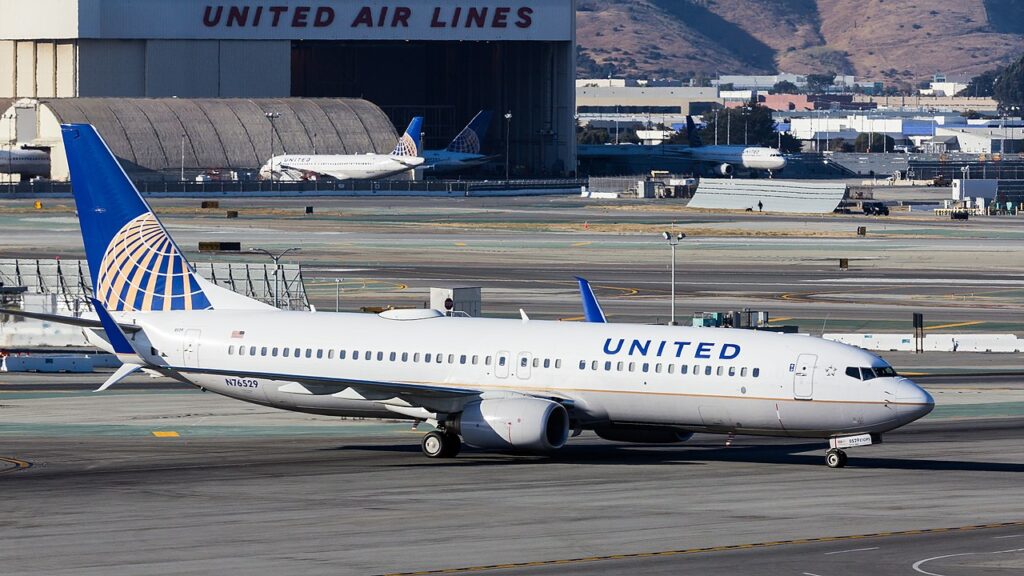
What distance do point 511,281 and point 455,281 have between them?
3632 millimetres

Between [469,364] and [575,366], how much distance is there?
9.99 feet

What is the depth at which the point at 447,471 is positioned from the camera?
1831 inches

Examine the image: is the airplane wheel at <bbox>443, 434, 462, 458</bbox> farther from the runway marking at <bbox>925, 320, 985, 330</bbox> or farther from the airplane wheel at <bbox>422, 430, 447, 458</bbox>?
the runway marking at <bbox>925, 320, 985, 330</bbox>

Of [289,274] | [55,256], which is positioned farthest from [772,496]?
[55,256]

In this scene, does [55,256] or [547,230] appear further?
[547,230]

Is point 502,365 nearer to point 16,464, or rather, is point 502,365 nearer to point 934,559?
point 16,464

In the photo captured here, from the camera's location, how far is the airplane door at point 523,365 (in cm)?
4800

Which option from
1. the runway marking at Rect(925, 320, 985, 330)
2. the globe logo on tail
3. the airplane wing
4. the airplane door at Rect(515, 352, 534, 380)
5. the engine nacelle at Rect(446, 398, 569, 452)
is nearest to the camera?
the engine nacelle at Rect(446, 398, 569, 452)

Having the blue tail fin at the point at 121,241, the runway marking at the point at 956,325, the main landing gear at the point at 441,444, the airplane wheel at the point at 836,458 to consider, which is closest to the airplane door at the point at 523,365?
the main landing gear at the point at 441,444

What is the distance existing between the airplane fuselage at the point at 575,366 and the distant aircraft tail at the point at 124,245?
92 cm

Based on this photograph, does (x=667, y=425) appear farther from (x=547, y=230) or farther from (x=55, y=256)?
(x=547, y=230)

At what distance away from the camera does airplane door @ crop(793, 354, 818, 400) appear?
45.3 m

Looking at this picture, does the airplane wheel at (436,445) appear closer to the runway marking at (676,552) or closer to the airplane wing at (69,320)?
the airplane wing at (69,320)

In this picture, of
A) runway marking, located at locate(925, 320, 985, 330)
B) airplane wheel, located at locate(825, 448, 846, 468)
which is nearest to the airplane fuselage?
airplane wheel, located at locate(825, 448, 846, 468)
